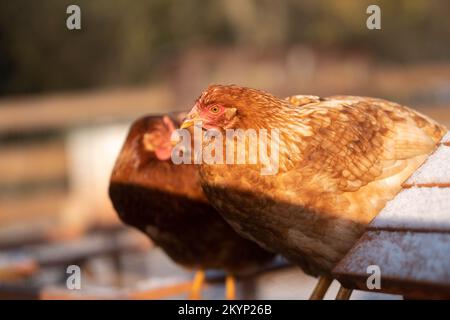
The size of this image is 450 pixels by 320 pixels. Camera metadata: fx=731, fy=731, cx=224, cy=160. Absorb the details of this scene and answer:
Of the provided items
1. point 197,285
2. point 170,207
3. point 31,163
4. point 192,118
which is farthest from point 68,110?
point 192,118

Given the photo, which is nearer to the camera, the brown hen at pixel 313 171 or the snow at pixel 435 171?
the snow at pixel 435 171

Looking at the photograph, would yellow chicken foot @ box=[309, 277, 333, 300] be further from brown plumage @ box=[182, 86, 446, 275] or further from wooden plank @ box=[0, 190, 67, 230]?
wooden plank @ box=[0, 190, 67, 230]

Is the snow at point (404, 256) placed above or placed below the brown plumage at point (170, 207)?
above

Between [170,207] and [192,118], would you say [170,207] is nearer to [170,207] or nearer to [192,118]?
[170,207]

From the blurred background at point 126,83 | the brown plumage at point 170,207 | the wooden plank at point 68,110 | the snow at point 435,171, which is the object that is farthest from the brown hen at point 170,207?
the wooden plank at point 68,110

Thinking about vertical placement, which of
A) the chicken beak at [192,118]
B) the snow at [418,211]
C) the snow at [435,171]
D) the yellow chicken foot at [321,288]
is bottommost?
the yellow chicken foot at [321,288]

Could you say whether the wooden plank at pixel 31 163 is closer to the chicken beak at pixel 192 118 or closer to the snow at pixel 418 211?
the chicken beak at pixel 192 118

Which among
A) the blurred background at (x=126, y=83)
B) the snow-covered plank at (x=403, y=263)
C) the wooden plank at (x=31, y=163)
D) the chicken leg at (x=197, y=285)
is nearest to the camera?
the snow-covered plank at (x=403, y=263)

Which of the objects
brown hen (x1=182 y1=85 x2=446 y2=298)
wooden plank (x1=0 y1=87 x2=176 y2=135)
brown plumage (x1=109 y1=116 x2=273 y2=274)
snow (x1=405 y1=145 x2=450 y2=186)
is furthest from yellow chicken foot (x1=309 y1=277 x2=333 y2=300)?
wooden plank (x1=0 y1=87 x2=176 y2=135)
